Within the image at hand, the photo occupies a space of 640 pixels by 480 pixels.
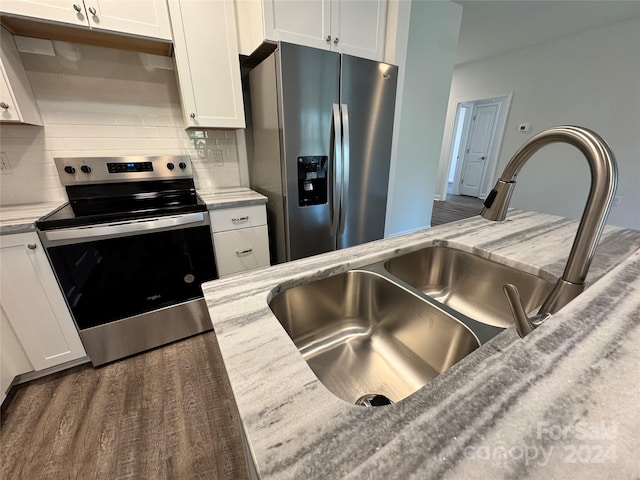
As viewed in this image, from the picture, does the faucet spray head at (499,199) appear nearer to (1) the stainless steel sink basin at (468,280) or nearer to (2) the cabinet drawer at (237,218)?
(1) the stainless steel sink basin at (468,280)

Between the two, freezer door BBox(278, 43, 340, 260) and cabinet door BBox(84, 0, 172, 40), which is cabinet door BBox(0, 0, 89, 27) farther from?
freezer door BBox(278, 43, 340, 260)

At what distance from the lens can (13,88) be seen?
1.36 metres

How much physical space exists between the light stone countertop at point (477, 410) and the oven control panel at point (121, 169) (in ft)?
5.67

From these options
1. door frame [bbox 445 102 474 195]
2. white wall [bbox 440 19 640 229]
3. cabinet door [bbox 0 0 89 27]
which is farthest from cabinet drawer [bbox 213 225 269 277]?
door frame [bbox 445 102 474 195]

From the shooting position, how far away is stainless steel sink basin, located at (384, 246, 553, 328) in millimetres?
871

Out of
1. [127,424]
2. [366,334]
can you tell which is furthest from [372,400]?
[127,424]

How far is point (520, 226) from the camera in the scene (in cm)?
117

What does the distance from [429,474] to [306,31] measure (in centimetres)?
212

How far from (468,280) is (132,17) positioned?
7.01 ft

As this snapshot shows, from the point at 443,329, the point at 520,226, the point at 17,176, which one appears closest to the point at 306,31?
the point at 520,226

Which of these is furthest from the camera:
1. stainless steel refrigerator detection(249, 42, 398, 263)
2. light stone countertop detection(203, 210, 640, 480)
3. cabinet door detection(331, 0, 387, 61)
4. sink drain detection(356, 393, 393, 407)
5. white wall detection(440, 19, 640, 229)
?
white wall detection(440, 19, 640, 229)

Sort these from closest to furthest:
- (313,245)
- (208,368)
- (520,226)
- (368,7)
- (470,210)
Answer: (520,226), (208,368), (368,7), (313,245), (470,210)

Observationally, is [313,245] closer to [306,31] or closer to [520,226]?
[520,226]

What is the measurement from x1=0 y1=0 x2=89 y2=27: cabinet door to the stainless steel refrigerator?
36.2 inches
